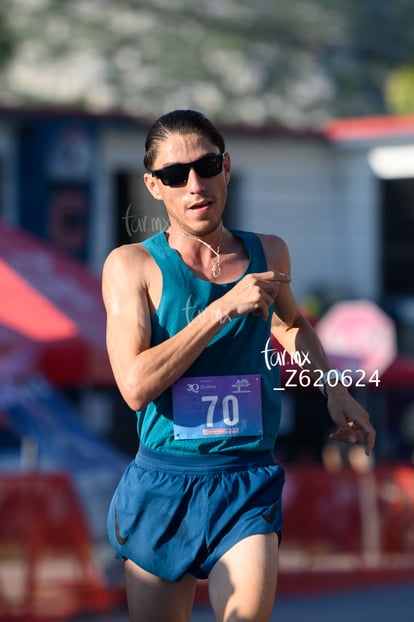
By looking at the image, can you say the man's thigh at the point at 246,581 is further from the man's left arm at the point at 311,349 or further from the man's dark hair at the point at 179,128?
the man's dark hair at the point at 179,128

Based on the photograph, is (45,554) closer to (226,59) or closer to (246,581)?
(246,581)

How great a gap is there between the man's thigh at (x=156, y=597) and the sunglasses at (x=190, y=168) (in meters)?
1.06

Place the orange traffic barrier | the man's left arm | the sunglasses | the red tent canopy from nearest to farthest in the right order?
the sunglasses, the man's left arm, the orange traffic barrier, the red tent canopy

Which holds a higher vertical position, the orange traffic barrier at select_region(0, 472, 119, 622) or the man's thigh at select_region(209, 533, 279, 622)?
the man's thigh at select_region(209, 533, 279, 622)

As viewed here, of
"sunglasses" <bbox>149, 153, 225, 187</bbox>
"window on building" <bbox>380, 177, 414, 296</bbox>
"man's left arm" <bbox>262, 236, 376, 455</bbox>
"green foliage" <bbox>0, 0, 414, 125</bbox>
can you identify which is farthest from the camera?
"green foliage" <bbox>0, 0, 414, 125</bbox>

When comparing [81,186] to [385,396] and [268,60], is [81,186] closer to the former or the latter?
[385,396]

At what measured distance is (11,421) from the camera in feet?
31.3

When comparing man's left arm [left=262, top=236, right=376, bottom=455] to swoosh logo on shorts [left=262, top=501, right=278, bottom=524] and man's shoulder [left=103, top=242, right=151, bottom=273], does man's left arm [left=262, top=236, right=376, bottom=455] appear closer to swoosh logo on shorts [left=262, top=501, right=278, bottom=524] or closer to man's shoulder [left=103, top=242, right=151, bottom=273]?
swoosh logo on shorts [left=262, top=501, right=278, bottom=524]

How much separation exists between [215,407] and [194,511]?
29 cm

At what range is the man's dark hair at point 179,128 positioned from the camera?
379 centimetres

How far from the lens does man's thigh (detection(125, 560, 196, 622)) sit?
12.3 feet

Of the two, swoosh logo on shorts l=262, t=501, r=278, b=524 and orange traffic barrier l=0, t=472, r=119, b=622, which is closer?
swoosh logo on shorts l=262, t=501, r=278, b=524

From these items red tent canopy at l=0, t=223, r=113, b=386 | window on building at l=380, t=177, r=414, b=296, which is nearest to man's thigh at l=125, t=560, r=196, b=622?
red tent canopy at l=0, t=223, r=113, b=386

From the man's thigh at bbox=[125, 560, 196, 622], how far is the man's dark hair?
44.5 inches
